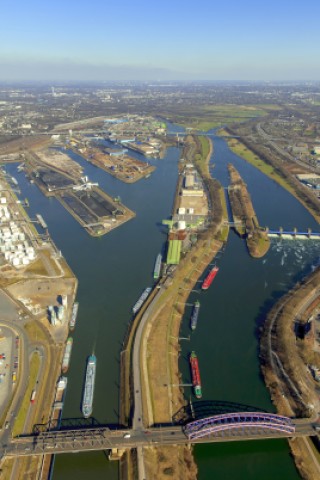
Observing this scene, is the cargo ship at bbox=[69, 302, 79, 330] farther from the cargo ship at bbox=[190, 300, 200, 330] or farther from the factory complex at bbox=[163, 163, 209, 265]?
the factory complex at bbox=[163, 163, 209, 265]

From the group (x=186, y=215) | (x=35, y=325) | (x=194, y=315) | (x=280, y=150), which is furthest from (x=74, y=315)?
(x=280, y=150)

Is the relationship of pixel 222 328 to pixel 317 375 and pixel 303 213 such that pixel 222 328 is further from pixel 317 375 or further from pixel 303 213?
pixel 303 213

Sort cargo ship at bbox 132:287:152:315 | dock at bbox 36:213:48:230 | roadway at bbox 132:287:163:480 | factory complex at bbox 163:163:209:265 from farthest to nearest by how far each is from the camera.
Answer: dock at bbox 36:213:48:230 < factory complex at bbox 163:163:209:265 < cargo ship at bbox 132:287:152:315 < roadway at bbox 132:287:163:480

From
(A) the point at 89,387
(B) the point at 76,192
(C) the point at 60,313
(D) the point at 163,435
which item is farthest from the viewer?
(B) the point at 76,192

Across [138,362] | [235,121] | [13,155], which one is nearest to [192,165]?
[13,155]

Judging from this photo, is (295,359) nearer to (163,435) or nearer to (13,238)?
(163,435)

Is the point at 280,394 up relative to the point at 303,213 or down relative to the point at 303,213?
down

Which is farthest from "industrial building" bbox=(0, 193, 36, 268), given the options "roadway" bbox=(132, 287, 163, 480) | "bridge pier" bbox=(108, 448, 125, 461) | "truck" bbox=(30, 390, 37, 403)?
"bridge pier" bbox=(108, 448, 125, 461)
